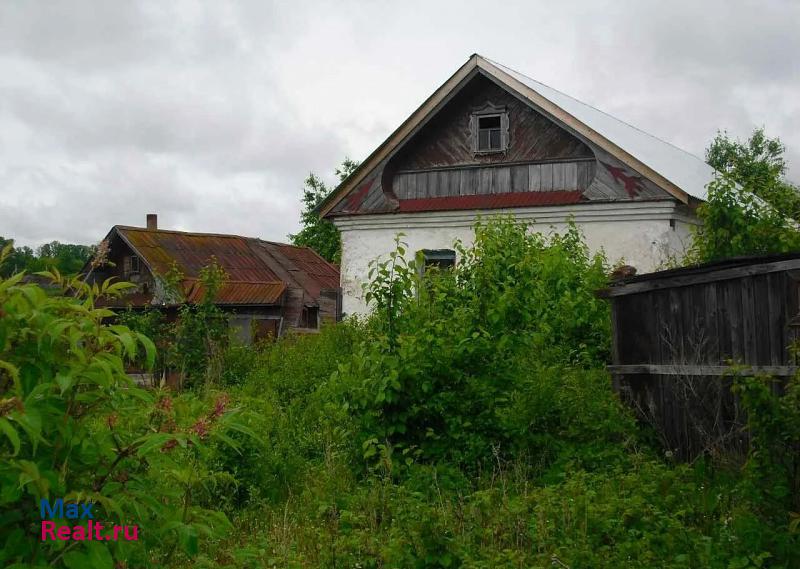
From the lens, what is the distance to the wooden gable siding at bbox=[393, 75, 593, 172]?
16062mm

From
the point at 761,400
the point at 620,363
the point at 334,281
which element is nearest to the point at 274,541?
the point at 761,400

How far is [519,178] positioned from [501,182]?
373 millimetres

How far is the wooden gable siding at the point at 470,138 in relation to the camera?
1606cm

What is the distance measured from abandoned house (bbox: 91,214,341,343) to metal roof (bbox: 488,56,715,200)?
20.0 feet

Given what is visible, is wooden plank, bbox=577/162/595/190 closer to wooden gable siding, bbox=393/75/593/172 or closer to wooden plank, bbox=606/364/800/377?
wooden gable siding, bbox=393/75/593/172

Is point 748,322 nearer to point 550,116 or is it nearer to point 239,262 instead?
point 550,116

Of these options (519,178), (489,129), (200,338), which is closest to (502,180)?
(519,178)

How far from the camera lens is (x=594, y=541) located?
16.9 ft

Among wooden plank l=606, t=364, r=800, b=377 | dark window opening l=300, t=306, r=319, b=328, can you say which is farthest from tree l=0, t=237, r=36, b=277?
dark window opening l=300, t=306, r=319, b=328

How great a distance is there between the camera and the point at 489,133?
16.7m

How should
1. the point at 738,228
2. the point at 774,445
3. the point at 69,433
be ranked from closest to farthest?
1. the point at 69,433
2. the point at 774,445
3. the point at 738,228

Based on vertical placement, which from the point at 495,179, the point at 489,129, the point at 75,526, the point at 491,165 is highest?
the point at 489,129

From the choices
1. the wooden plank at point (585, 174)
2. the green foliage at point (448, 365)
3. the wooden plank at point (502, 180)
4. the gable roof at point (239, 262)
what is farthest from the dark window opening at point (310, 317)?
the green foliage at point (448, 365)

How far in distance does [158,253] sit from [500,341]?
19.3m
